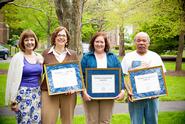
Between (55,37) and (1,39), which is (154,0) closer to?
(1,39)

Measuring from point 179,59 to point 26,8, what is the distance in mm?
3039

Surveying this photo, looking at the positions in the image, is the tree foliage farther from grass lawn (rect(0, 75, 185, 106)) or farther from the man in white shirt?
the man in white shirt

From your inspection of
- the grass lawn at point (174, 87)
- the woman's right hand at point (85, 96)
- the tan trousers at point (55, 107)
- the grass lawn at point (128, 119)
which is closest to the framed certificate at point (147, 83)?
the woman's right hand at point (85, 96)

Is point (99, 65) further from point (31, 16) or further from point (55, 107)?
point (31, 16)

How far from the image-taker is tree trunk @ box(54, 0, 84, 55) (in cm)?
564

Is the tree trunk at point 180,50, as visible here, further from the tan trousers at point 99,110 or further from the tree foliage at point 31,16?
the tan trousers at point 99,110

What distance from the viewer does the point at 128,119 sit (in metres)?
5.60

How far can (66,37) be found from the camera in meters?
3.39

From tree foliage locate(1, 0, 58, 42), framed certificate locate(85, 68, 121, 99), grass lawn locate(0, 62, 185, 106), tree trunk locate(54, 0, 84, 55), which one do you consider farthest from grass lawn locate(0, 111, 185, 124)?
framed certificate locate(85, 68, 121, 99)

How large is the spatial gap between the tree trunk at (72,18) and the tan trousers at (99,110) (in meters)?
2.19

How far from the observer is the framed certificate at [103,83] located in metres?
3.52

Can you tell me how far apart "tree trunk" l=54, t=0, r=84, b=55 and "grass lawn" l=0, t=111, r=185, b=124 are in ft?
3.65

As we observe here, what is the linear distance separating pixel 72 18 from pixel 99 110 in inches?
95.7

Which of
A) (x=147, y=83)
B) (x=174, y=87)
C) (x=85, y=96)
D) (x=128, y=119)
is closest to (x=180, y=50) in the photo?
(x=174, y=87)
